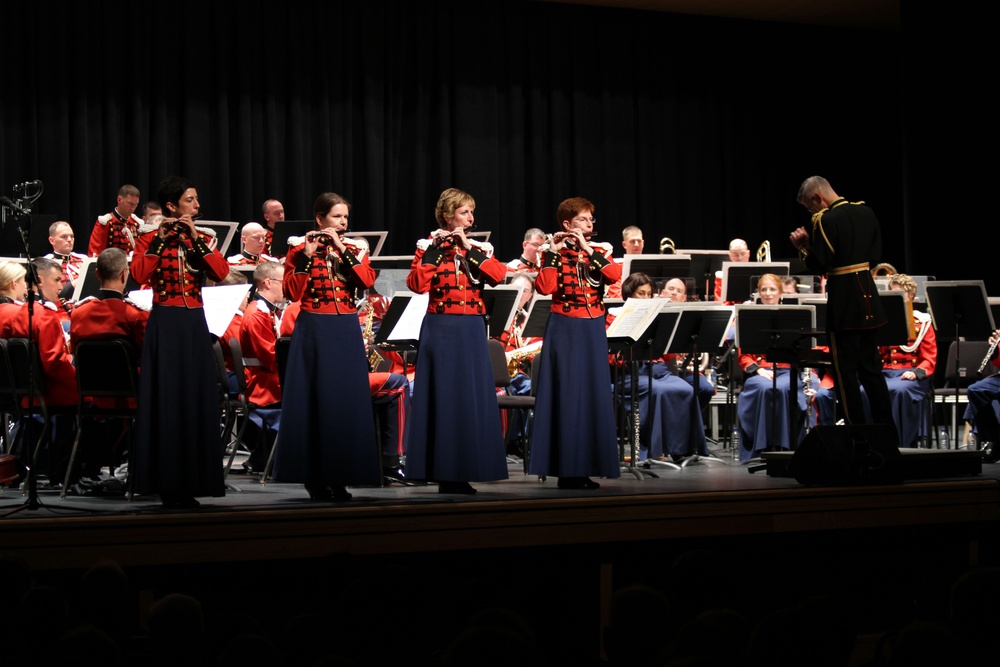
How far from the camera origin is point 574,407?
6.02 meters

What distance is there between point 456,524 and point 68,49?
8457 millimetres

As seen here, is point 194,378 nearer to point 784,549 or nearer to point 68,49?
point 784,549

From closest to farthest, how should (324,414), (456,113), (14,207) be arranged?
(14,207) < (324,414) < (456,113)

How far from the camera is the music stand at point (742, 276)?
8953 millimetres

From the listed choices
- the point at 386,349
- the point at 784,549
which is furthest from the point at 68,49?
the point at 784,549

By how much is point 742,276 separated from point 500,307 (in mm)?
2791

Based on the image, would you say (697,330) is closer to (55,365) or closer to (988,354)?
(988,354)

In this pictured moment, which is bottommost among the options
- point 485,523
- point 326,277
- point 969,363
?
point 485,523

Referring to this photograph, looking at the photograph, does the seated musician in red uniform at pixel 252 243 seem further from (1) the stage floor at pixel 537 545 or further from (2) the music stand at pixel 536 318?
(1) the stage floor at pixel 537 545

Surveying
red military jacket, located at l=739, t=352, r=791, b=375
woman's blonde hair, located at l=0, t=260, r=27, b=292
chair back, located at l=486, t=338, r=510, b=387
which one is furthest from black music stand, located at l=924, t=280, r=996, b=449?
woman's blonde hair, located at l=0, t=260, r=27, b=292

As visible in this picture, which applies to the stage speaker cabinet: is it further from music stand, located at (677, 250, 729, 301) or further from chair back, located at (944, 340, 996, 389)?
music stand, located at (677, 250, 729, 301)

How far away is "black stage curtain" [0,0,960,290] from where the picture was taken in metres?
11.5

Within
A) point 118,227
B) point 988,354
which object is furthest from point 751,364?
point 118,227

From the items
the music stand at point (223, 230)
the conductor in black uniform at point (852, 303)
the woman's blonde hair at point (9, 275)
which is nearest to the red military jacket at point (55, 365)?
the woman's blonde hair at point (9, 275)
